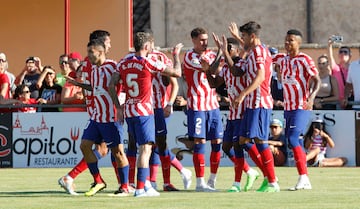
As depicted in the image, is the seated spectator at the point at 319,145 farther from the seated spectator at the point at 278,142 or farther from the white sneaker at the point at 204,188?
the white sneaker at the point at 204,188

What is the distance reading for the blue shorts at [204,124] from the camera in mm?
17547

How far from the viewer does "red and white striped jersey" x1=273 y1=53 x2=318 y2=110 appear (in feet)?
57.7

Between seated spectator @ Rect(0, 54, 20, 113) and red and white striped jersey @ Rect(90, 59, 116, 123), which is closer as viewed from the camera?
red and white striped jersey @ Rect(90, 59, 116, 123)

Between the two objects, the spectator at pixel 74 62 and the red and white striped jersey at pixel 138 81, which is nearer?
the red and white striped jersey at pixel 138 81

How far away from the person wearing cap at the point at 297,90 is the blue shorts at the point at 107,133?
2633mm

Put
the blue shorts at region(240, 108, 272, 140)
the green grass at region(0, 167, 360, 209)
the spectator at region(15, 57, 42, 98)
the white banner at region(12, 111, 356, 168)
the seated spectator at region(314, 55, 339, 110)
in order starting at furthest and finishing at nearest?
→ the spectator at region(15, 57, 42, 98), the white banner at region(12, 111, 356, 168), the seated spectator at region(314, 55, 339, 110), the blue shorts at region(240, 108, 272, 140), the green grass at region(0, 167, 360, 209)

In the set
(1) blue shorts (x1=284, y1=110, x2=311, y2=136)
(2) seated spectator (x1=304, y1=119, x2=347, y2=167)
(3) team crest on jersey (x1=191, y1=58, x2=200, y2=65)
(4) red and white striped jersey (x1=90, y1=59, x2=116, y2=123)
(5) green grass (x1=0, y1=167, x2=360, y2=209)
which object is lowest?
(5) green grass (x1=0, y1=167, x2=360, y2=209)

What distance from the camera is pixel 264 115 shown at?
54.7 feet

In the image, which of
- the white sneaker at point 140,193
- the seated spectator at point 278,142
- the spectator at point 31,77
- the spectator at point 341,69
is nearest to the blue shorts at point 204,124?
the white sneaker at point 140,193

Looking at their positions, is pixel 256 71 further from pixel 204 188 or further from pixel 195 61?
pixel 204 188

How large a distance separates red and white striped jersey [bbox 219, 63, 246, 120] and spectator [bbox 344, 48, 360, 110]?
677 centimetres

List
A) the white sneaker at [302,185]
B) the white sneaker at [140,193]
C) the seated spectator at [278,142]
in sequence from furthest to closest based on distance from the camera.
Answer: the seated spectator at [278,142] → the white sneaker at [302,185] → the white sneaker at [140,193]

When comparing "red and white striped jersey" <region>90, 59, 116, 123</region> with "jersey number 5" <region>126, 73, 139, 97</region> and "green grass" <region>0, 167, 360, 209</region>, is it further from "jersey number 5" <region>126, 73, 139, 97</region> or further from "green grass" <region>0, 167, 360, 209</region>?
"green grass" <region>0, 167, 360, 209</region>

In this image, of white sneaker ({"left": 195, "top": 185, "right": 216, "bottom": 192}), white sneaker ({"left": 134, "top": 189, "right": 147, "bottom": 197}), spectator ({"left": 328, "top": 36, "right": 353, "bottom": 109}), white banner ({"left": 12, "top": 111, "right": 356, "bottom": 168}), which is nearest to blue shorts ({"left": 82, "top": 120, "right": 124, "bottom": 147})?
white sneaker ({"left": 134, "top": 189, "right": 147, "bottom": 197})
